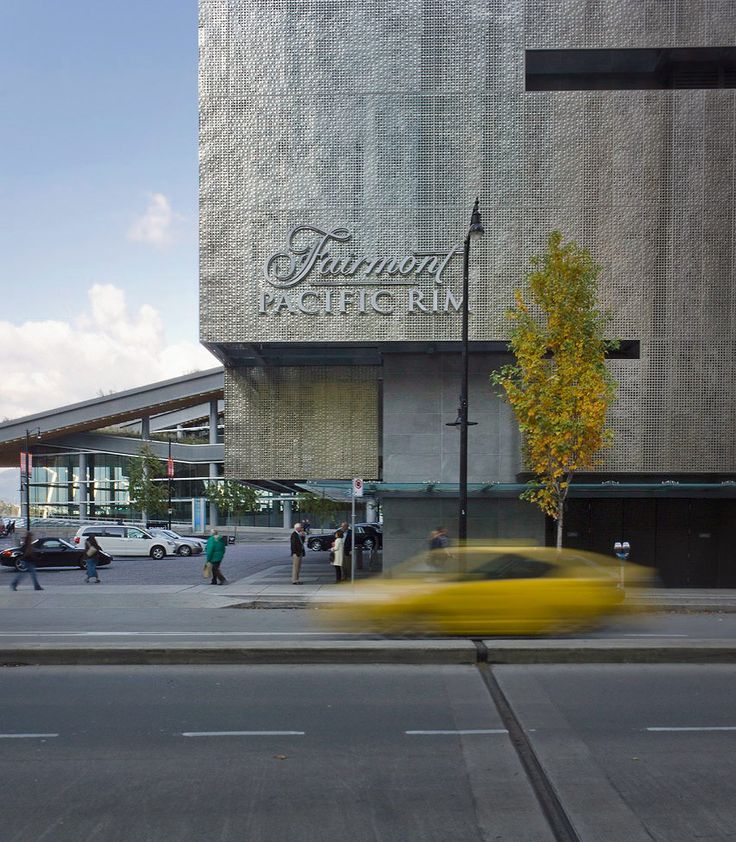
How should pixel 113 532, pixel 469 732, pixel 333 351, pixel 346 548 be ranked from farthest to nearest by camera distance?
pixel 113 532, pixel 333 351, pixel 346 548, pixel 469 732

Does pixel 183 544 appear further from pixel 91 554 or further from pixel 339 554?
pixel 339 554

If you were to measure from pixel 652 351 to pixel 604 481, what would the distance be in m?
4.04

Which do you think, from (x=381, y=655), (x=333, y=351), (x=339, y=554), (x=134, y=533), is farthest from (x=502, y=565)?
(x=134, y=533)

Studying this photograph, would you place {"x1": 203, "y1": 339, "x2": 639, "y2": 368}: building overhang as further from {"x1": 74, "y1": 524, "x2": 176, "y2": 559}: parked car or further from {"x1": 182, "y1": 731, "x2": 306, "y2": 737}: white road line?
{"x1": 182, "y1": 731, "x2": 306, "y2": 737}: white road line

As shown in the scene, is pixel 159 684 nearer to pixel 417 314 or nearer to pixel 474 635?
pixel 474 635

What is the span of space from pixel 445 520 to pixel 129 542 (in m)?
20.3

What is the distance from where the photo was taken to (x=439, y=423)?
24.8 metres

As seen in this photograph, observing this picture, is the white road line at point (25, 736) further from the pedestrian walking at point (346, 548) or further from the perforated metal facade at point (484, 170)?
the perforated metal facade at point (484, 170)

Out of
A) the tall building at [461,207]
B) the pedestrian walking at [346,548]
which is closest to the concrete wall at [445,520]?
the tall building at [461,207]

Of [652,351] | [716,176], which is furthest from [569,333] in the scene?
[716,176]

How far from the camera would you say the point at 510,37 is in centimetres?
2405

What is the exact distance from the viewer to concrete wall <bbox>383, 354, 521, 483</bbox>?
2462 centimetres

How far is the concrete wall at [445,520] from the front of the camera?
24547 millimetres

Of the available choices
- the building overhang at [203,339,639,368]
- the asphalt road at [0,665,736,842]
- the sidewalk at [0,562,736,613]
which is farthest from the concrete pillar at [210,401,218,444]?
the asphalt road at [0,665,736,842]
